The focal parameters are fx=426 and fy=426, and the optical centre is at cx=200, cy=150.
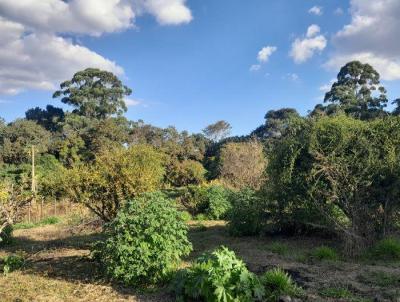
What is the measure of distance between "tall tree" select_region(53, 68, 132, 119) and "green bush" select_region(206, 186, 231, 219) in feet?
120

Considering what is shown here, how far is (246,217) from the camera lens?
38.7 feet

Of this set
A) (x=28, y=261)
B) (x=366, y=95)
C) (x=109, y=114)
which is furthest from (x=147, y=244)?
(x=109, y=114)

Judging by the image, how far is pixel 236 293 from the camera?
556 centimetres

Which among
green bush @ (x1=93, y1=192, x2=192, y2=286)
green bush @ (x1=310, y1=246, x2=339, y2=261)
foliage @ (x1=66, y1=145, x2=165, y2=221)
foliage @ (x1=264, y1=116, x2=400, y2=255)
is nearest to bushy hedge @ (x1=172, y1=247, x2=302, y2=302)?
green bush @ (x1=93, y1=192, x2=192, y2=286)

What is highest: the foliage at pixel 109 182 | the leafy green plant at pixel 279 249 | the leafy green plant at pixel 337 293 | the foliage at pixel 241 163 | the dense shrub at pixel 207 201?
the foliage at pixel 241 163

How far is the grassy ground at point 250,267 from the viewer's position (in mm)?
6336

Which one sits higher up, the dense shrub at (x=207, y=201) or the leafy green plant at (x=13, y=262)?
the dense shrub at (x=207, y=201)

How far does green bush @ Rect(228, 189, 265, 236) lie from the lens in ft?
38.1

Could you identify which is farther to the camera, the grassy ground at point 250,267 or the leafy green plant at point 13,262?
the leafy green plant at point 13,262

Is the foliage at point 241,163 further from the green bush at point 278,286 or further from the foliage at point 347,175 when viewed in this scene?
the green bush at point 278,286

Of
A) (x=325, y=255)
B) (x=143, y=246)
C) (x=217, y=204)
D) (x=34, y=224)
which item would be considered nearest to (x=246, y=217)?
(x=325, y=255)

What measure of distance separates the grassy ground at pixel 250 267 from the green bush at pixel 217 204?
5.50 m

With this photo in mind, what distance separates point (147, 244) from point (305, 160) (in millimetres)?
4920

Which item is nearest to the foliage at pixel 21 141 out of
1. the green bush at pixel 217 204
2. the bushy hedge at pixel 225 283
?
the green bush at pixel 217 204
